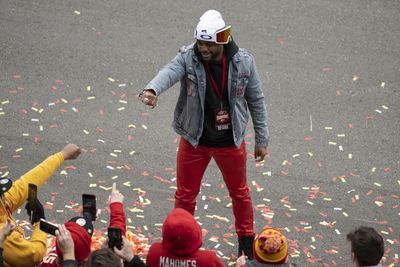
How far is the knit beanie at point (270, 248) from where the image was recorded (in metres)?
5.82

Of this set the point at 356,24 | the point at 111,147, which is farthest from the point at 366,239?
the point at 356,24

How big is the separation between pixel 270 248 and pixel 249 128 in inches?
152

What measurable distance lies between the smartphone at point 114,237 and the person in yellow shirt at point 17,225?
0.81 metres

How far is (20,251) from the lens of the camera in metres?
6.42

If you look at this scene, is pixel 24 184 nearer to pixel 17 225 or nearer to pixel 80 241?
pixel 17 225

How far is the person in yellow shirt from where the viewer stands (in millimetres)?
6410

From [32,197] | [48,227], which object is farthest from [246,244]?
[48,227]

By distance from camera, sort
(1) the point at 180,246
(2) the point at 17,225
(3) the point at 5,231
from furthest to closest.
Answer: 1. (2) the point at 17,225
2. (3) the point at 5,231
3. (1) the point at 180,246

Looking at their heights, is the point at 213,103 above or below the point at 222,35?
below

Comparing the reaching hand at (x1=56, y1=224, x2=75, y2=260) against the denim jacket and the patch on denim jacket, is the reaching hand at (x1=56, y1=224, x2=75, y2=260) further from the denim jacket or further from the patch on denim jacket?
the patch on denim jacket

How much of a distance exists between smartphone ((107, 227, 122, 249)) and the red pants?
5.42 feet

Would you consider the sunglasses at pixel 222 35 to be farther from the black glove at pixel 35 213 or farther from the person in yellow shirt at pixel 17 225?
the black glove at pixel 35 213

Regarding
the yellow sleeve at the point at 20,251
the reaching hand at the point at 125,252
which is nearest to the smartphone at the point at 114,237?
the reaching hand at the point at 125,252

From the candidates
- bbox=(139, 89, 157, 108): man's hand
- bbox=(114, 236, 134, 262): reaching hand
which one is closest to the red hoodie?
bbox=(114, 236, 134, 262): reaching hand
